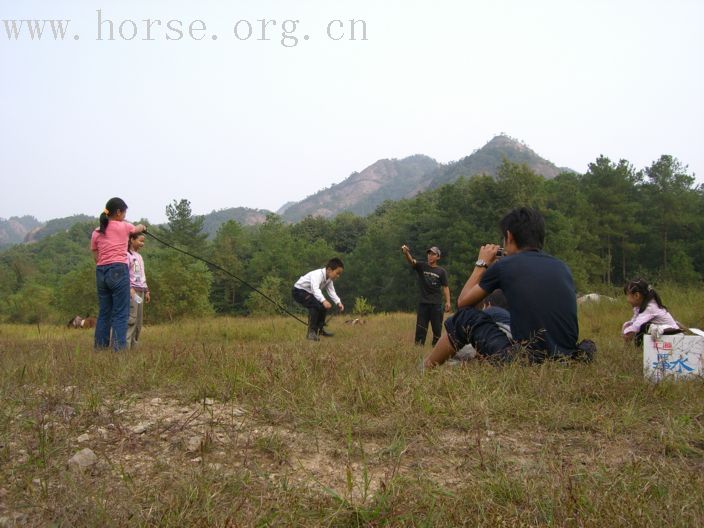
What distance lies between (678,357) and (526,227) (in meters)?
1.39

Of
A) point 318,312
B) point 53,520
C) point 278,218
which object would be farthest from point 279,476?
point 278,218

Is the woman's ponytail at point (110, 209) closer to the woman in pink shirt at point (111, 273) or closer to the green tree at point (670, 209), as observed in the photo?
the woman in pink shirt at point (111, 273)

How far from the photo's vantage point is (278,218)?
3295 inches

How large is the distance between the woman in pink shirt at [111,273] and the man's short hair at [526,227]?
4414 mm

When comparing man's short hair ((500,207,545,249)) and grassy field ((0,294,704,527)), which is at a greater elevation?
man's short hair ((500,207,545,249))

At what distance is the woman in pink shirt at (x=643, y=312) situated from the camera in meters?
5.77

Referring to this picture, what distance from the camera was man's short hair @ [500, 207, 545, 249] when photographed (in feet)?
13.3

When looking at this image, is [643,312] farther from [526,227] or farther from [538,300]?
[538,300]

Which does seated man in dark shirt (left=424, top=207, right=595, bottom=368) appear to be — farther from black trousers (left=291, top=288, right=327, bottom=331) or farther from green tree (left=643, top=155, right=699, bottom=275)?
green tree (left=643, top=155, right=699, bottom=275)

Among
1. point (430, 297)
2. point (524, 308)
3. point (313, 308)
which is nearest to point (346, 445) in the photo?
point (524, 308)

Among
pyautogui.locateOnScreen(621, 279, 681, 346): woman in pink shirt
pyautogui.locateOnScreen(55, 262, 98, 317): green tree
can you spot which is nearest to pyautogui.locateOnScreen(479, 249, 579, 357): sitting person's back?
pyautogui.locateOnScreen(621, 279, 681, 346): woman in pink shirt

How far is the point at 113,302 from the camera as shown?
6.23m

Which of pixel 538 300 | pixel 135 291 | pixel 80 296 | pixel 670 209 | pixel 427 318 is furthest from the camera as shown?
pixel 670 209

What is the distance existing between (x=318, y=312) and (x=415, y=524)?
7.66m
